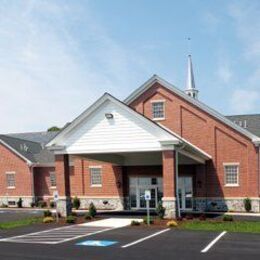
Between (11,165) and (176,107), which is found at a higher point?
(176,107)

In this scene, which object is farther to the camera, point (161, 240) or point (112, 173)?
point (112, 173)

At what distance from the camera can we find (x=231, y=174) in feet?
118

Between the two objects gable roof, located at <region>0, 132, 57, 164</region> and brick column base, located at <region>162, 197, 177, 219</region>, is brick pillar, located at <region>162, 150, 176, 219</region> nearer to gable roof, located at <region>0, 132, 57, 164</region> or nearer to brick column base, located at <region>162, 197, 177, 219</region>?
brick column base, located at <region>162, 197, 177, 219</region>

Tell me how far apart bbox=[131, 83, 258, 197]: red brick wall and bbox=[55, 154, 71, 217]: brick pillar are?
10010mm

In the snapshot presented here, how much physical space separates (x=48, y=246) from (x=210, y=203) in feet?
67.2

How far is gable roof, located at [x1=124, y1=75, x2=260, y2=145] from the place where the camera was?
35531 mm

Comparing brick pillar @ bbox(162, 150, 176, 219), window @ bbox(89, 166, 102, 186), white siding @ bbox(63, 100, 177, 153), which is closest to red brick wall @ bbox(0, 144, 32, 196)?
window @ bbox(89, 166, 102, 186)

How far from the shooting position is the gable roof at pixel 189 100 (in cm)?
3553

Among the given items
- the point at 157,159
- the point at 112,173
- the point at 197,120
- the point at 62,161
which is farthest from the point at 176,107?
the point at 62,161

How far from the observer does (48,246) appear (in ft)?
58.4

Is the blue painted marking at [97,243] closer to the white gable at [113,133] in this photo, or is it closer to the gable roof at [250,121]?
the white gable at [113,133]

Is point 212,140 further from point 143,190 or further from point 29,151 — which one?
point 29,151

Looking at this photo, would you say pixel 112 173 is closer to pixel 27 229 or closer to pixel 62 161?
pixel 62 161

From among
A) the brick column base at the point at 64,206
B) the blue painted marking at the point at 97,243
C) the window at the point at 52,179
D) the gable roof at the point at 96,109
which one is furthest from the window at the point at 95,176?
the blue painted marking at the point at 97,243
